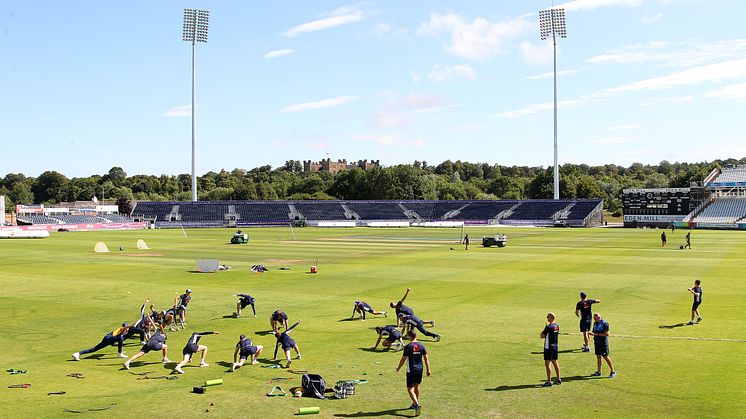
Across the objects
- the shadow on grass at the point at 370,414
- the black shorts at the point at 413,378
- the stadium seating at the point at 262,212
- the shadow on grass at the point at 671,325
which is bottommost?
the shadow on grass at the point at 370,414

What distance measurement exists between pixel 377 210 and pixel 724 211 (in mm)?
71699

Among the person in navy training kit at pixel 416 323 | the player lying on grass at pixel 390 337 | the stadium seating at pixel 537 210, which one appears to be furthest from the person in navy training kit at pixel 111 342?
the stadium seating at pixel 537 210

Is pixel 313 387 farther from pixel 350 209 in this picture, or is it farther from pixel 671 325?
pixel 350 209

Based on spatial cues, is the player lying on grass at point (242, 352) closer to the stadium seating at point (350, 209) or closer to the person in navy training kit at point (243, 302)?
the person in navy training kit at point (243, 302)

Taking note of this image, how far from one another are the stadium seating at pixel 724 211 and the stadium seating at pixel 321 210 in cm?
7348

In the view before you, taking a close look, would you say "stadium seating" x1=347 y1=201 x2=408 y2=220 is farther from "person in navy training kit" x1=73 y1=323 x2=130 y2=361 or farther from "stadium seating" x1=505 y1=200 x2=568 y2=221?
"person in navy training kit" x1=73 y1=323 x2=130 y2=361

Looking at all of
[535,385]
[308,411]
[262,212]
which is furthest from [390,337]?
[262,212]

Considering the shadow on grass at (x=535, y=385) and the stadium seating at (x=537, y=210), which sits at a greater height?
the stadium seating at (x=537, y=210)

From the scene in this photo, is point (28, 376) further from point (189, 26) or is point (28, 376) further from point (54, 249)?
point (189, 26)

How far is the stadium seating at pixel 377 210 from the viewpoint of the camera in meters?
148

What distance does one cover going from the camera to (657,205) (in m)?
120

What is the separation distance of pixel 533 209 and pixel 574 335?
118 meters

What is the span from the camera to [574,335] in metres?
23.2

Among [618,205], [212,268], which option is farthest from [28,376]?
[618,205]
